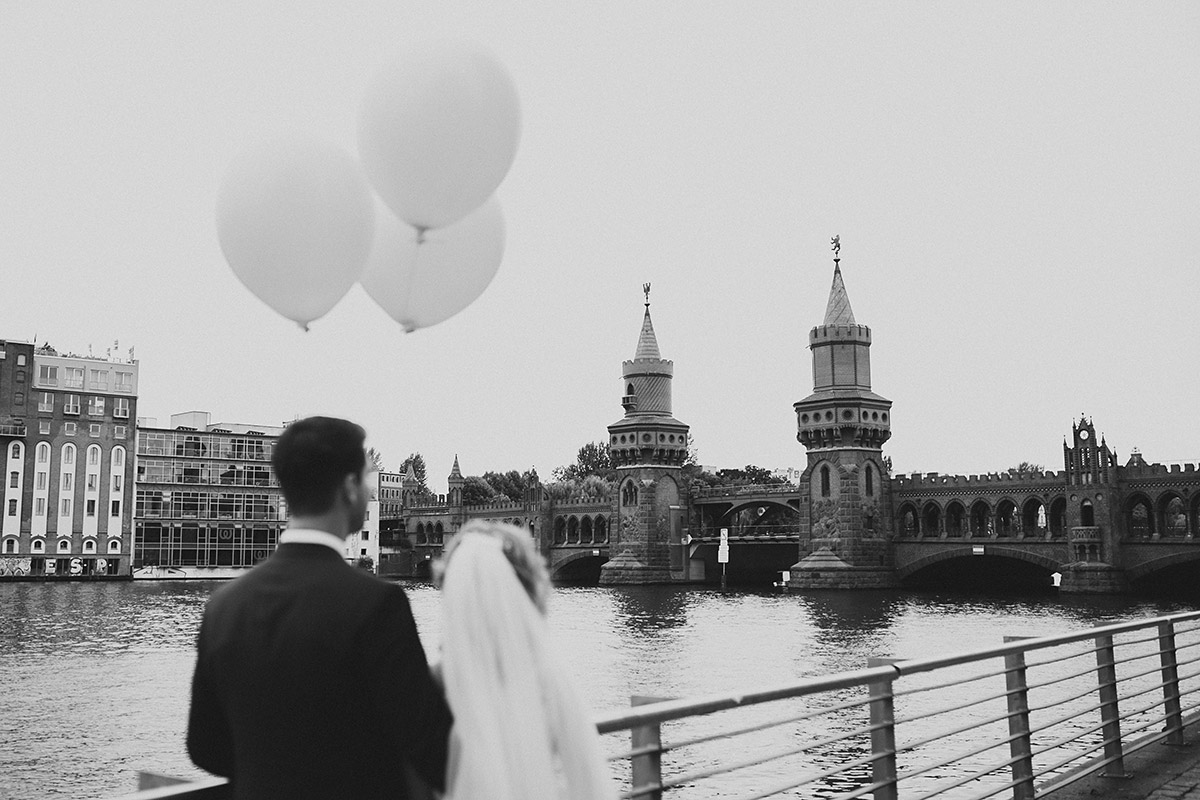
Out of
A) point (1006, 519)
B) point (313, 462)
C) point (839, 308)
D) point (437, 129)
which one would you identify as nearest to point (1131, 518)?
point (1006, 519)

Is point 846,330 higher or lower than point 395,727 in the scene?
higher

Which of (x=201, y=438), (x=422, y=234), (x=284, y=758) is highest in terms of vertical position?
(x=201, y=438)

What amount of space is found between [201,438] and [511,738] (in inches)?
3771

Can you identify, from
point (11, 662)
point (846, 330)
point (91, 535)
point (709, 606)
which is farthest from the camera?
point (91, 535)

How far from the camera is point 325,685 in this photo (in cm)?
267

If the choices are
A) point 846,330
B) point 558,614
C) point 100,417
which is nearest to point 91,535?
point 100,417

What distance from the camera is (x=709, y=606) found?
2180 inches

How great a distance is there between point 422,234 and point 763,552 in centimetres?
8540

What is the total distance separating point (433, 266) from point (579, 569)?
8974cm

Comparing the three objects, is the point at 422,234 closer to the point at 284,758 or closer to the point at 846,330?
the point at 284,758

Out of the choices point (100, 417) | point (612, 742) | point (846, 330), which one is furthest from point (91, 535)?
point (612, 742)

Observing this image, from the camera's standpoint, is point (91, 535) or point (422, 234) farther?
point (91, 535)

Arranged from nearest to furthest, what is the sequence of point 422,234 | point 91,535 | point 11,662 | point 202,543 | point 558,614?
point 422,234 → point 11,662 → point 558,614 → point 91,535 → point 202,543

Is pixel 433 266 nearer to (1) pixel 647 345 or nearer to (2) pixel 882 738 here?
(2) pixel 882 738
